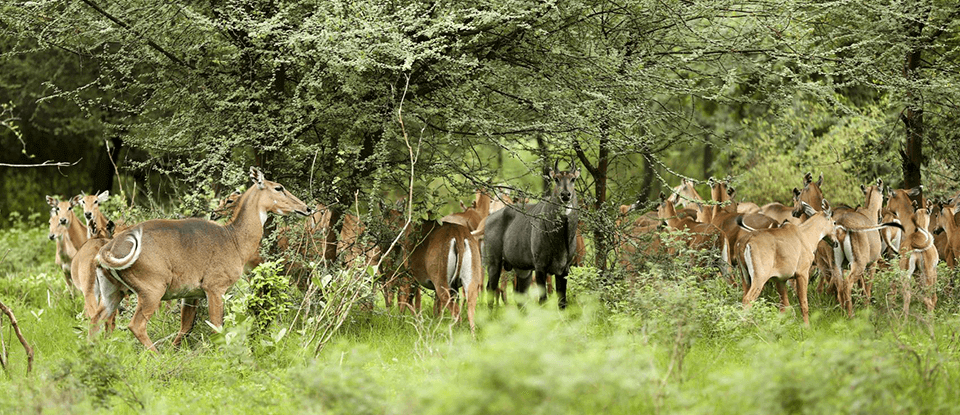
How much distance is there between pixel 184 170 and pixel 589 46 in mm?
4192

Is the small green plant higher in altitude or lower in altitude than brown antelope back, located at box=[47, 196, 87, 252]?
lower

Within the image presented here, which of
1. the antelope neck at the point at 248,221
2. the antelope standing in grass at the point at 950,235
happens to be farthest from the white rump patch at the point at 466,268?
the antelope standing in grass at the point at 950,235

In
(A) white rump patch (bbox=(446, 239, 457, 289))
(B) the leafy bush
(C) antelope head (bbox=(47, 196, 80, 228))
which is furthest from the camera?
(C) antelope head (bbox=(47, 196, 80, 228))

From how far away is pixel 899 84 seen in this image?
9.73 metres

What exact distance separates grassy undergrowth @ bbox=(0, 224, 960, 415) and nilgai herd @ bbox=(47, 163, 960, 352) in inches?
15.8

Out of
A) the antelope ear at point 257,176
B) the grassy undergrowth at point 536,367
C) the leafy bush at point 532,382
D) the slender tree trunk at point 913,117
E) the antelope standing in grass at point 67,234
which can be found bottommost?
the grassy undergrowth at point 536,367

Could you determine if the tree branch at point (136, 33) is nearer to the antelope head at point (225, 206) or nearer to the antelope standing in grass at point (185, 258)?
the antelope head at point (225, 206)

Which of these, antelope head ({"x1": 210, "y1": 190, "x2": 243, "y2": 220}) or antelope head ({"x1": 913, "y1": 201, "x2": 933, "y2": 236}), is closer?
antelope head ({"x1": 210, "y1": 190, "x2": 243, "y2": 220})

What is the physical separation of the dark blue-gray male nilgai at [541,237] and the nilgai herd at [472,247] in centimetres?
2

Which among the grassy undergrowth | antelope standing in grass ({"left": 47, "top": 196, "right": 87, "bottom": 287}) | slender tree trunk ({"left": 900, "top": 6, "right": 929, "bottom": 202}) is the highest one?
slender tree trunk ({"left": 900, "top": 6, "right": 929, "bottom": 202})

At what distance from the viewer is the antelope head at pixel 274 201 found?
822 centimetres

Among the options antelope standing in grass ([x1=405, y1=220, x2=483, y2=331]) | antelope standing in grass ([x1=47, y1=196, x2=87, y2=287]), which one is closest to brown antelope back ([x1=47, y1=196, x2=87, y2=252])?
antelope standing in grass ([x1=47, y1=196, x2=87, y2=287])

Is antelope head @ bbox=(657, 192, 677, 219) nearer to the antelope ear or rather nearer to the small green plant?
the antelope ear

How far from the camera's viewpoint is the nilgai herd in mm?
7555
